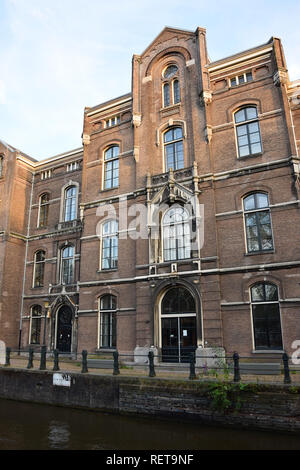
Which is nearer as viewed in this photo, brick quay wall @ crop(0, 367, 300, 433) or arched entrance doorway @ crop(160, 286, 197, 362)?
brick quay wall @ crop(0, 367, 300, 433)

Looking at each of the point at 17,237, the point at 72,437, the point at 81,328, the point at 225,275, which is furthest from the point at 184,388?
the point at 17,237

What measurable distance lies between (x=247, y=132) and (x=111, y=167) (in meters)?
8.21

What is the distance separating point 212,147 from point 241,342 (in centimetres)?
960

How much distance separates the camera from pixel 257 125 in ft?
53.9

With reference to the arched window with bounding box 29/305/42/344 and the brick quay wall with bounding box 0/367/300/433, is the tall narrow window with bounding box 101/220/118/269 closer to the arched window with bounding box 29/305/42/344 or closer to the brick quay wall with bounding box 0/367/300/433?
the arched window with bounding box 29/305/42/344

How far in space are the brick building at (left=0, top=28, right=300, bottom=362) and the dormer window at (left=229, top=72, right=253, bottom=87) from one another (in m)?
0.05

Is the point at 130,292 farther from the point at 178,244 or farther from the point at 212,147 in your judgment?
the point at 212,147

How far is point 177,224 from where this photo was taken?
1681cm

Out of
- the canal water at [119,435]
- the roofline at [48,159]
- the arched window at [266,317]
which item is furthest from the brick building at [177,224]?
the canal water at [119,435]

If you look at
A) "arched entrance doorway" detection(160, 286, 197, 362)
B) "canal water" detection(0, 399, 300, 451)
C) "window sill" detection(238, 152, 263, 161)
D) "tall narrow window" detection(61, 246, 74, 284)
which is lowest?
"canal water" detection(0, 399, 300, 451)

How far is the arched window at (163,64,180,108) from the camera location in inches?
753

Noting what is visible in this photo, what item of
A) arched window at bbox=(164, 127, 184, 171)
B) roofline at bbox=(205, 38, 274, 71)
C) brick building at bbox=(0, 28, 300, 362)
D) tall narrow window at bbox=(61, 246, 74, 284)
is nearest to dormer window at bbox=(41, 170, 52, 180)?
brick building at bbox=(0, 28, 300, 362)

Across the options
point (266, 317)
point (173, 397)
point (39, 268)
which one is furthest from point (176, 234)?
point (39, 268)

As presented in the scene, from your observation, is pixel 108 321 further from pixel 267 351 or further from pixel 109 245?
pixel 267 351
